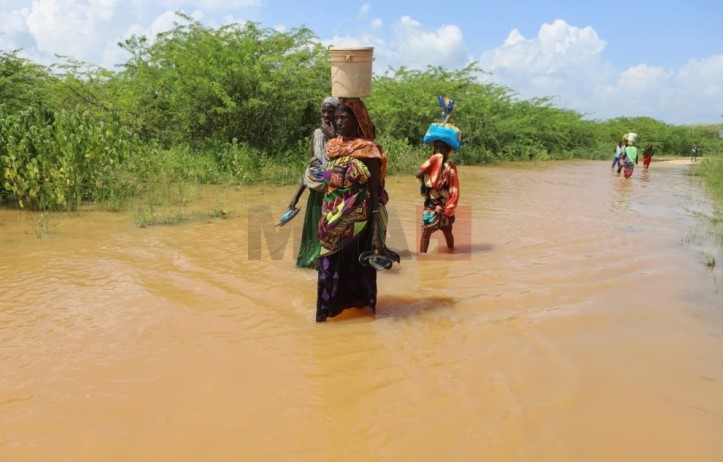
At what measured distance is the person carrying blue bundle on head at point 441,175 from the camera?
5383 mm

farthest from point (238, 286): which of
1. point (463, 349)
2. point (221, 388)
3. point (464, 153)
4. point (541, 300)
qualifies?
point (464, 153)

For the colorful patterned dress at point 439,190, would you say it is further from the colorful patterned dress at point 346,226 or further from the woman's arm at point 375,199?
the woman's arm at point 375,199

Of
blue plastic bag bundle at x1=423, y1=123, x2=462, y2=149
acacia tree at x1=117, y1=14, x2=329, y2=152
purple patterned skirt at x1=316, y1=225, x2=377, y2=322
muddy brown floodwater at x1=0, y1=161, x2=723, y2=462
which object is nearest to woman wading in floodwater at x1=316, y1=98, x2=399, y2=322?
purple patterned skirt at x1=316, y1=225, x2=377, y2=322

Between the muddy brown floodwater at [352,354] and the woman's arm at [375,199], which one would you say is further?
the woman's arm at [375,199]

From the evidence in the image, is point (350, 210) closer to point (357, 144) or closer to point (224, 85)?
point (357, 144)

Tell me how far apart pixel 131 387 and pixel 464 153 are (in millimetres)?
18356

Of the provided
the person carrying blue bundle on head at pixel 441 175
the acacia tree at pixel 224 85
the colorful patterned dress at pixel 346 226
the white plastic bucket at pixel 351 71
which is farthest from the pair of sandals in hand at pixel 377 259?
the acacia tree at pixel 224 85

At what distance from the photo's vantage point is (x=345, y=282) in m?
3.84

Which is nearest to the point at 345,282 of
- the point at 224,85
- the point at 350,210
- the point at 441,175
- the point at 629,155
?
the point at 350,210

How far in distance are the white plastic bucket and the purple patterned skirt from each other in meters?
0.94

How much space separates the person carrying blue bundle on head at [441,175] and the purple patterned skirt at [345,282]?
6.53 feet

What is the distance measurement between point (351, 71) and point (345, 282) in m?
1.46

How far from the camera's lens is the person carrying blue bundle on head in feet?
17.7

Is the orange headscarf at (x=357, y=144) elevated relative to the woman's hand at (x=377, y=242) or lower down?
elevated
